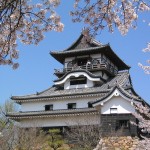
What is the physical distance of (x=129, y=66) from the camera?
3488 cm

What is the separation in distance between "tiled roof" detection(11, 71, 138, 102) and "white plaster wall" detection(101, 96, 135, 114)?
196 cm

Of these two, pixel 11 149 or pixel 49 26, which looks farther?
pixel 11 149

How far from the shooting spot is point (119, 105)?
24125 millimetres

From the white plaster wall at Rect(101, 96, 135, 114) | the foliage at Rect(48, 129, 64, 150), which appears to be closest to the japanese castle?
the white plaster wall at Rect(101, 96, 135, 114)

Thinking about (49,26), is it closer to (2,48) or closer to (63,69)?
(2,48)

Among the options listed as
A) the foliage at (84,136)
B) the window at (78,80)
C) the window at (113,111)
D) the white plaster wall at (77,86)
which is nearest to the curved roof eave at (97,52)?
the window at (78,80)

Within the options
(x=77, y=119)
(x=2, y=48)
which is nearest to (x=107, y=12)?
(x=2, y=48)

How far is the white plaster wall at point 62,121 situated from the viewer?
980 inches

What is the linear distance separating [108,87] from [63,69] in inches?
244

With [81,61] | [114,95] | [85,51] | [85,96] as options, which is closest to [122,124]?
[114,95]

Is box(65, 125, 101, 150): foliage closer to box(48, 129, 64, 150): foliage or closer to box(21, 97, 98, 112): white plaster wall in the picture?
box(48, 129, 64, 150): foliage

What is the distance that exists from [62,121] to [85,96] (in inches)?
101

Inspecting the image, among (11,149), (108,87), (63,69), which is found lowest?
(11,149)

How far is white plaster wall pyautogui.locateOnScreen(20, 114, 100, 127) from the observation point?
24.9 meters
